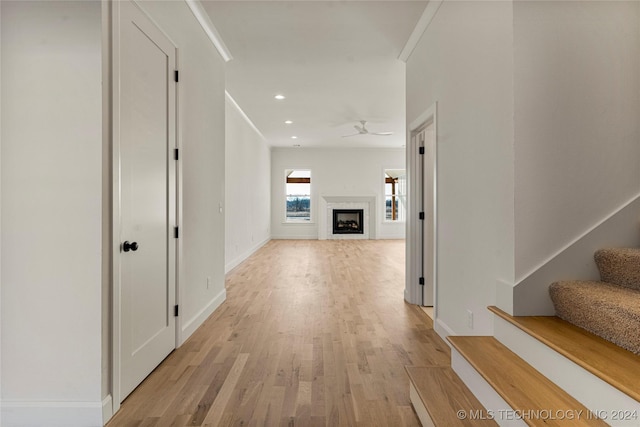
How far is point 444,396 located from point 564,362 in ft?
1.83

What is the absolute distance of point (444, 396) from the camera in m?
1.59

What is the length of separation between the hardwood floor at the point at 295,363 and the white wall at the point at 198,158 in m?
0.35

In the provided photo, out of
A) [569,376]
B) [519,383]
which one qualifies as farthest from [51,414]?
[569,376]

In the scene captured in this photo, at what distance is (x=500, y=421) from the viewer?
134cm

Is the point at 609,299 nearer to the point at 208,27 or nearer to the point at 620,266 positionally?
the point at 620,266

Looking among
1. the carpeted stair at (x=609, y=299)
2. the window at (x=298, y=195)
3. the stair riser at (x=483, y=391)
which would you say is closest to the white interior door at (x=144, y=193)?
the stair riser at (x=483, y=391)

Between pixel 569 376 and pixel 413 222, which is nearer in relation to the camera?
pixel 569 376

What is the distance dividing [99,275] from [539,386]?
2.04 meters

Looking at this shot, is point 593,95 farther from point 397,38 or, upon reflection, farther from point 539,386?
point 397,38

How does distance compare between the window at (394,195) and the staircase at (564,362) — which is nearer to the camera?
the staircase at (564,362)

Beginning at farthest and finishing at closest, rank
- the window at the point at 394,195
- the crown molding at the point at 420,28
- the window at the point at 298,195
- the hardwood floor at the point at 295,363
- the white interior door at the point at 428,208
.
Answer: the window at the point at 394,195
the window at the point at 298,195
the white interior door at the point at 428,208
the crown molding at the point at 420,28
the hardwood floor at the point at 295,363

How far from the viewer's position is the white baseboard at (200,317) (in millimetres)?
2686

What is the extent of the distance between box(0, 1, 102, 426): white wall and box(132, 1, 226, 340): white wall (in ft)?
2.24

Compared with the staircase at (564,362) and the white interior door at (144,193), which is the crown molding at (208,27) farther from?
Result: the staircase at (564,362)
